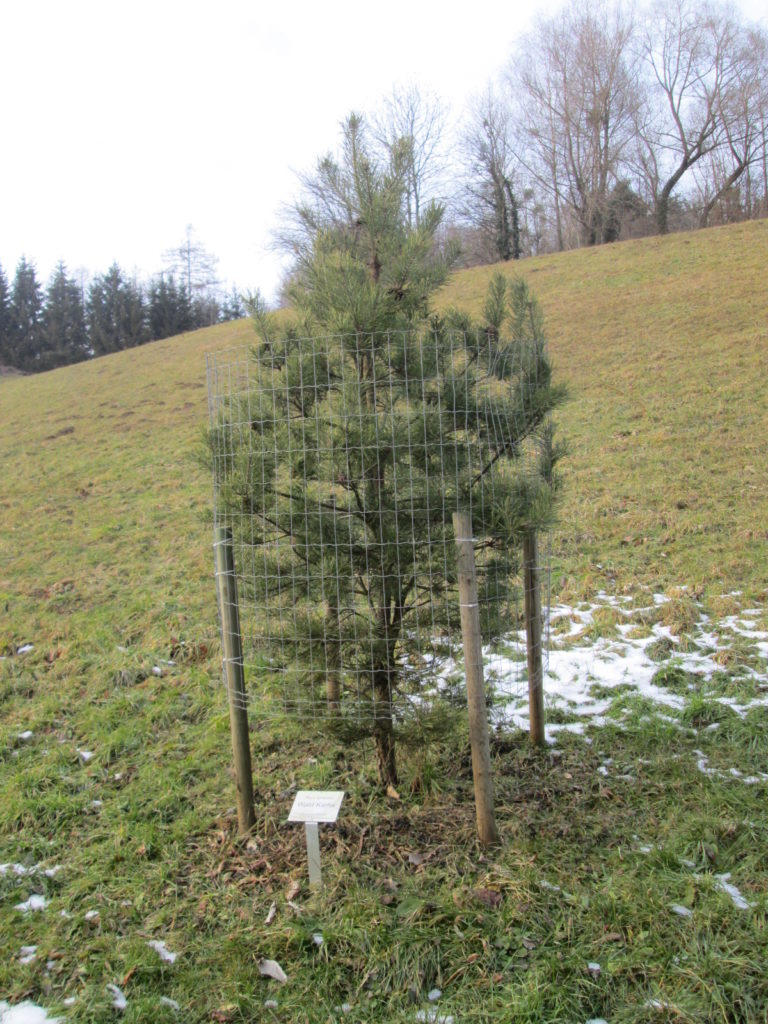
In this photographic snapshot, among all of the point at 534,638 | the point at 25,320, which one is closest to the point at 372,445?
the point at 534,638

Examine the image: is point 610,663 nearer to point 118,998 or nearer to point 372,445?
point 372,445

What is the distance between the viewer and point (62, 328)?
127 ft

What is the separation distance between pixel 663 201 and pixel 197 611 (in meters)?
25.2

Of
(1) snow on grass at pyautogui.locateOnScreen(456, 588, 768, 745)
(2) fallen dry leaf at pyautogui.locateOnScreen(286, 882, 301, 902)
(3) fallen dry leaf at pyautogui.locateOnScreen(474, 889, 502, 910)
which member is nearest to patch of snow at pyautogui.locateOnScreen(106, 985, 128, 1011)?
(2) fallen dry leaf at pyautogui.locateOnScreen(286, 882, 301, 902)

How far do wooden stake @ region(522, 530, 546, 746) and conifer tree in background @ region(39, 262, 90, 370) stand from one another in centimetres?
3998

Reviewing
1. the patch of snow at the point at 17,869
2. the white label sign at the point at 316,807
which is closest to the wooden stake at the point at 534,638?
the white label sign at the point at 316,807

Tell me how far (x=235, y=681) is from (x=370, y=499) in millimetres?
1077

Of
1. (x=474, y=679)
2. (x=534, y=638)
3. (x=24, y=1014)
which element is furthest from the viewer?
→ (x=534, y=638)

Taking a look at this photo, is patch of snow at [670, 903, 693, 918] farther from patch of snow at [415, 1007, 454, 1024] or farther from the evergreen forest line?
the evergreen forest line

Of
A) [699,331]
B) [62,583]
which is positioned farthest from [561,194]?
[62,583]

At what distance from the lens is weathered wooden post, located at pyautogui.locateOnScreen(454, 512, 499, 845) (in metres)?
2.90

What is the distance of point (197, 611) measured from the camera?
19.4 ft

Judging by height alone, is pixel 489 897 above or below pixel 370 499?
below

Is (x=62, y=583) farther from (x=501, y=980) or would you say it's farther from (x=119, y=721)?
(x=501, y=980)
